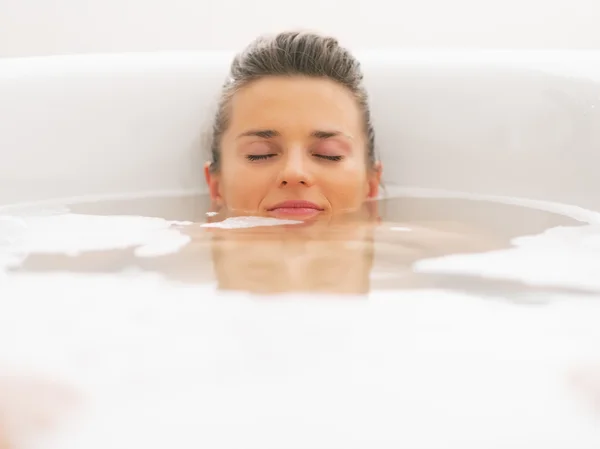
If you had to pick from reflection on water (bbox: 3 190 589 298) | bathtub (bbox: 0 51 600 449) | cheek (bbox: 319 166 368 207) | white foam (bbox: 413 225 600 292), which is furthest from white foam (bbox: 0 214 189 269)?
white foam (bbox: 413 225 600 292)

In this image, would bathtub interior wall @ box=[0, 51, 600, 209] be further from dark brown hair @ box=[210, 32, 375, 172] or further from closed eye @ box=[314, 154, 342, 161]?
closed eye @ box=[314, 154, 342, 161]

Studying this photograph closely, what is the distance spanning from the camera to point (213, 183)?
129cm

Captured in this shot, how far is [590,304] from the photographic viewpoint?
2.60 feet

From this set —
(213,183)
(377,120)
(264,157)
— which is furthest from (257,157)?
(377,120)

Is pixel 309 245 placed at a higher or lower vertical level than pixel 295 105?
lower

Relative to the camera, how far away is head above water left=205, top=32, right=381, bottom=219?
1165 millimetres

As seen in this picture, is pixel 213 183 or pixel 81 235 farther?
pixel 213 183

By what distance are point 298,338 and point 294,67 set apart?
644mm

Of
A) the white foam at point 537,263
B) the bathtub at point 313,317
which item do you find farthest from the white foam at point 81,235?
the white foam at point 537,263

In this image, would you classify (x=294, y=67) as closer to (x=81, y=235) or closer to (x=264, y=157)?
(x=264, y=157)

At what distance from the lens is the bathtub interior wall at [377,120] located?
49.9 inches

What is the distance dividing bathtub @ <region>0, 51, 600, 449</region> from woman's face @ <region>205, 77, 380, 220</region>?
107 millimetres

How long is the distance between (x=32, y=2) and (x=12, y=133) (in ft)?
2.05

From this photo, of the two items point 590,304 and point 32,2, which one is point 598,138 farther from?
point 32,2
